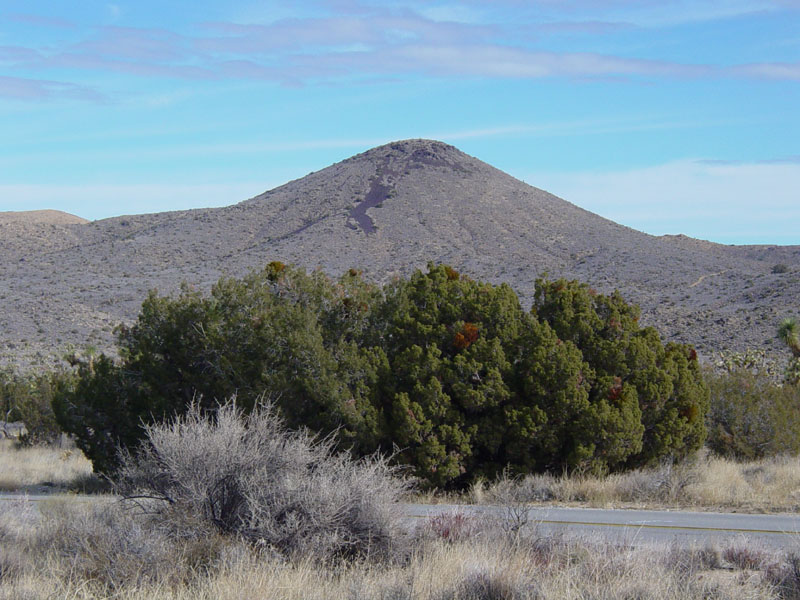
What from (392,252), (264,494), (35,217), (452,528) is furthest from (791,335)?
(35,217)

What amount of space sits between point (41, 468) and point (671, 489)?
Answer: 1563cm

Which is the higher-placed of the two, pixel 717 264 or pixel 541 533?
pixel 717 264

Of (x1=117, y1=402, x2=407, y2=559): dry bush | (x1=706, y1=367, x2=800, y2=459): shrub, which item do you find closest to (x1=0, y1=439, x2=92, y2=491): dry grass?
(x1=117, y1=402, x2=407, y2=559): dry bush

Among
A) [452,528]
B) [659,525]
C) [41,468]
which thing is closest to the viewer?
[452,528]

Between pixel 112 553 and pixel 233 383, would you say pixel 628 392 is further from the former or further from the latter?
pixel 112 553

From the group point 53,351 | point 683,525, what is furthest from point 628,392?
point 53,351

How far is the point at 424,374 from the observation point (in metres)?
15.3

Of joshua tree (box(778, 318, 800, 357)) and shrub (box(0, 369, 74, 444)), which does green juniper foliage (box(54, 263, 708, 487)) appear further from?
joshua tree (box(778, 318, 800, 357))

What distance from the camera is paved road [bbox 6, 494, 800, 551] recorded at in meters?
9.20

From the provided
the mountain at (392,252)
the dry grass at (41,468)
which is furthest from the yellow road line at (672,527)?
the mountain at (392,252)

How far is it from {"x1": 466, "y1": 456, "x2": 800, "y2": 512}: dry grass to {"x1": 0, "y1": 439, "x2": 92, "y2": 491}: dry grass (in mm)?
9789

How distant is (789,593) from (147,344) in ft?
42.6

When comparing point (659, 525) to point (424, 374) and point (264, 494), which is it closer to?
point (424, 374)

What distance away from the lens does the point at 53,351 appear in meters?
45.0
